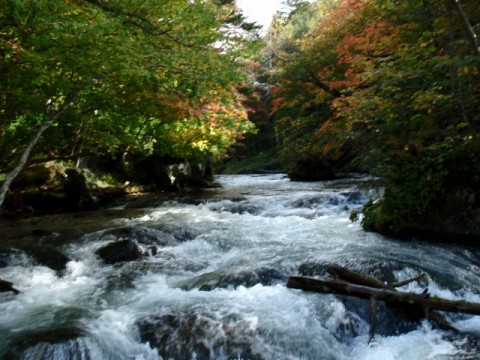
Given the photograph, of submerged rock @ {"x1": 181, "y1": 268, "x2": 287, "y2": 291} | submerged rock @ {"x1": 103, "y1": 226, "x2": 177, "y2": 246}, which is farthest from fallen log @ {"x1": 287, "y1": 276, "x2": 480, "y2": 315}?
submerged rock @ {"x1": 103, "y1": 226, "x2": 177, "y2": 246}

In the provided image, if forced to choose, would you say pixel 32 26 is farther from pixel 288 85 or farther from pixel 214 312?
pixel 288 85

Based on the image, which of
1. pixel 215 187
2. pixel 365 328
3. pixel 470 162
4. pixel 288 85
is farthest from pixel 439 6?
pixel 215 187

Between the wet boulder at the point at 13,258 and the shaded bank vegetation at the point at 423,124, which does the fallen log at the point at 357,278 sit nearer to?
the shaded bank vegetation at the point at 423,124

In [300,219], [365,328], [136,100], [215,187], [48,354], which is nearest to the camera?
[48,354]

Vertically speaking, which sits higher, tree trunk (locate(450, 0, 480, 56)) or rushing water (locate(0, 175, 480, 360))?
tree trunk (locate(450, 0, 480, 56))

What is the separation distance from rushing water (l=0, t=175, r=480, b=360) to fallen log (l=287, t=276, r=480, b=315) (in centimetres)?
15

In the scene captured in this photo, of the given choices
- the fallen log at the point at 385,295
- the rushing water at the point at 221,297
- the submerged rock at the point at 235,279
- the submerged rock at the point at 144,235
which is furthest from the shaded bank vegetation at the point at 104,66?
the fallen log at the point at 385,295

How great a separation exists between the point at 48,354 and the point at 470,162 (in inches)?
307

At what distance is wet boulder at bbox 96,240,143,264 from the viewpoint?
24.0ft

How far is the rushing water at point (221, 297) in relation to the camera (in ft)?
13.4

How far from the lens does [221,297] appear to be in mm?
5215

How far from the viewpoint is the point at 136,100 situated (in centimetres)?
920

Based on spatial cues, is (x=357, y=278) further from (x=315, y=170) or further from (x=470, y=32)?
(x=315, y=170)

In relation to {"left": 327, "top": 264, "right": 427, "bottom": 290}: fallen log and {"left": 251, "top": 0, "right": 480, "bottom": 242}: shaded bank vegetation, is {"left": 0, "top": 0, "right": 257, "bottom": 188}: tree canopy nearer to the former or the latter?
{"left": 251, "top": 0, "right": 480, "bottom": 242}: shaded bank vegetation
